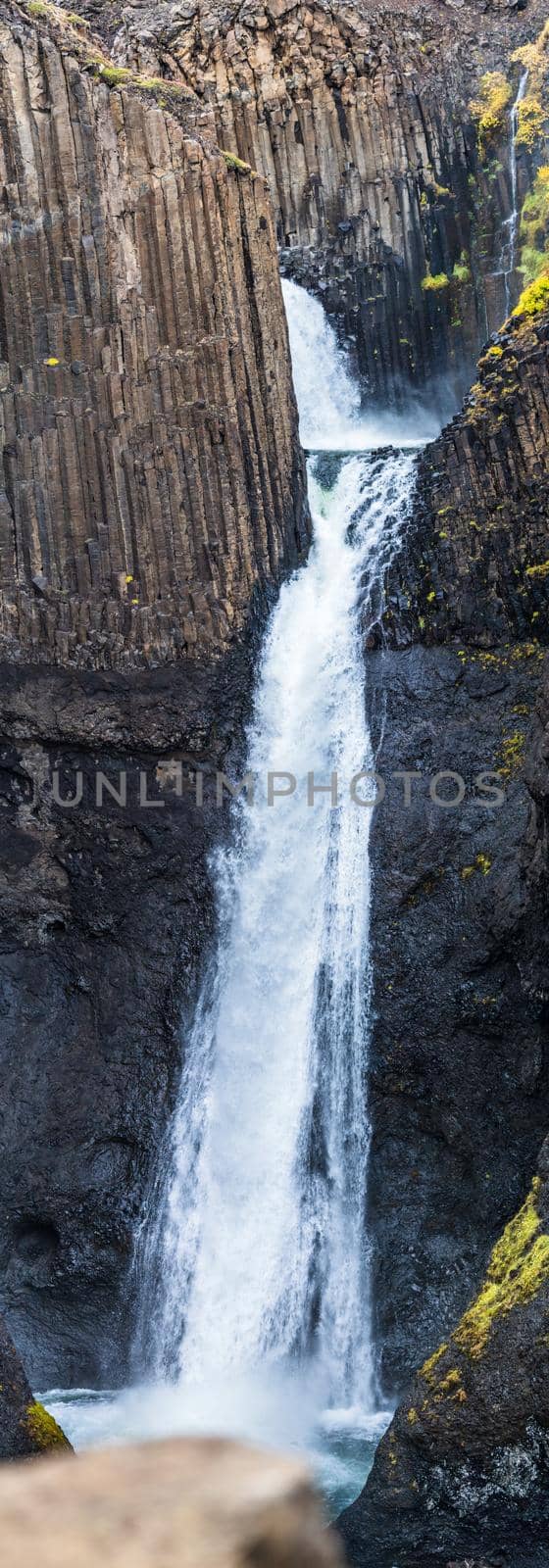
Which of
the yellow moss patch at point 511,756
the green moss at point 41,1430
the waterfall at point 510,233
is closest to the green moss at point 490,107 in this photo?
the waterfall at point 510,233

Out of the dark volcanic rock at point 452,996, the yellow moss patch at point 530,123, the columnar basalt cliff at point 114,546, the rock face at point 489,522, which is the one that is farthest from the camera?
the yellow moss patch at point 530,123

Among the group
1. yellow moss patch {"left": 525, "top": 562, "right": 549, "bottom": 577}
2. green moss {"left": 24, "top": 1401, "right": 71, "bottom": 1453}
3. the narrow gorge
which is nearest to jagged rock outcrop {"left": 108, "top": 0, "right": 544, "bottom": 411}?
the narrow gorge

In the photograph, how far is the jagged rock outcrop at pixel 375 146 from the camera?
26.4 metres

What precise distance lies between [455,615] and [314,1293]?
A: 9431mm

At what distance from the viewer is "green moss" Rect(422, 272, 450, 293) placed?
1046 inches

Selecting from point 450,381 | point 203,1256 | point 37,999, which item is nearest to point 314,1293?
point 203,1256

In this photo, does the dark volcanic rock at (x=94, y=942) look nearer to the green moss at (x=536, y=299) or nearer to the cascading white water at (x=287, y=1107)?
the cascading white water at (x=287, y=1107)

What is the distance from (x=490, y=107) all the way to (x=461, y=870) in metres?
18.5

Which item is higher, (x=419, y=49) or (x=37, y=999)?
(x=419, y=49)

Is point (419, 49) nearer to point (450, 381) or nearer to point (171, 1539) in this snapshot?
point (450, 381)

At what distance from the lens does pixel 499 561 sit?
1917 cm

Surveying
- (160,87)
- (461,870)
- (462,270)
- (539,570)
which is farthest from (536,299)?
(461,870)

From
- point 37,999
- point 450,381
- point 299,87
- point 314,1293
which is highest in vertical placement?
point 299,87

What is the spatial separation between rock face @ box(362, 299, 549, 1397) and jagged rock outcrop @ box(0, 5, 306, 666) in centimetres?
315
